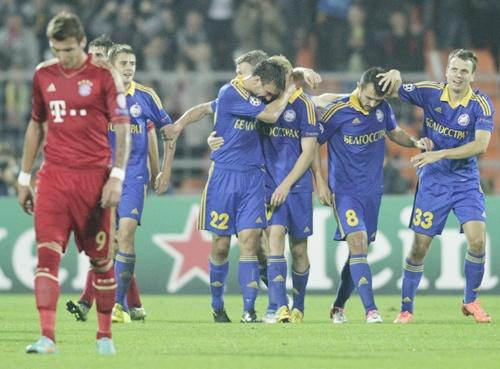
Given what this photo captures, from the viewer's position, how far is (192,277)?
17594 mm

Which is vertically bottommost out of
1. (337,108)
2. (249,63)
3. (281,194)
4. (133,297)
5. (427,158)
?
(133,297)

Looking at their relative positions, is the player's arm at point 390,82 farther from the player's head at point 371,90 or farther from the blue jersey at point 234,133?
the blue jersey at point 234,133

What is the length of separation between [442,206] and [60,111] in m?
4.55

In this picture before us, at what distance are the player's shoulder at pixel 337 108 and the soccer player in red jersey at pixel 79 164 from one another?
12.4ft

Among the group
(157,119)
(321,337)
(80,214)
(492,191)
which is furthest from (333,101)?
(492,191)

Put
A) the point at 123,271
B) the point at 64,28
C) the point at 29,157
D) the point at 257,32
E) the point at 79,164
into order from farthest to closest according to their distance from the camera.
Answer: the point at 257,32
the point at 123,271
the point at 29,157
the point at 79,164
the point at 64,28

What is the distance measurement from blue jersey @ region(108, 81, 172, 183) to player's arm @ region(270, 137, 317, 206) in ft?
4.19

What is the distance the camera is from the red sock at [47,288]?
8750 millimetres

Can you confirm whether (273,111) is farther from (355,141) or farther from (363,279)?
(363,279)

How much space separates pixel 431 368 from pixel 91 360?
6.72ft

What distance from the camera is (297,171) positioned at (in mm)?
12258

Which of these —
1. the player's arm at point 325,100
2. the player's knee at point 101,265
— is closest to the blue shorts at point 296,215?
the player's arm at point 325,100

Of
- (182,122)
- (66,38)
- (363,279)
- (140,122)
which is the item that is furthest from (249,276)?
(66,38)

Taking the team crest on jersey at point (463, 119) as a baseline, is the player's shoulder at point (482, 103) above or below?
above
